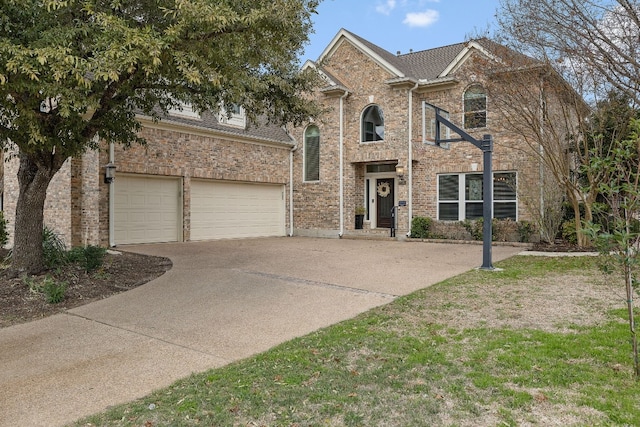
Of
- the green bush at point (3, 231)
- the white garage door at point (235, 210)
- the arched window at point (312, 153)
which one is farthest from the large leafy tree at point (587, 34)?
the green bush at point (3, 231)

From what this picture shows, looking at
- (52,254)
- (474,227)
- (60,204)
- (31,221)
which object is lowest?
(52,254)

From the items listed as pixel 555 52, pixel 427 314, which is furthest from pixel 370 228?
pixel 427 314

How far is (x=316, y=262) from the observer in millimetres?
10391

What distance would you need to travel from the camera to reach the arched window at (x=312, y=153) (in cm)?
1784

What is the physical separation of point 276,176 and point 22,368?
13.6 m

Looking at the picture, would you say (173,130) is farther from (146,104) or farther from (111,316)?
(111,316)

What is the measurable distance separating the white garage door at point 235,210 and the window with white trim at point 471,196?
256 inches

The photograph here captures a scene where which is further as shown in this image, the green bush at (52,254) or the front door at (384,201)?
the front door at (384,201)

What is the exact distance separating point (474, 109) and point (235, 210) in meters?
9.27

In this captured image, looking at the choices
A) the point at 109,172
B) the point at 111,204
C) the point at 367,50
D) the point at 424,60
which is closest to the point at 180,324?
the point at 109,172

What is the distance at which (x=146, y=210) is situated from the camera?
13.5 meters

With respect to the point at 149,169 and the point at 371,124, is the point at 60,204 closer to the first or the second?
the point at 149,169

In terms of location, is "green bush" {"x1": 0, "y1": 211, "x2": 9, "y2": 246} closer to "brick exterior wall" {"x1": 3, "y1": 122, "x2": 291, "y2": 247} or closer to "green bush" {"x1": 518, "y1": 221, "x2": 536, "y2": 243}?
"brick exterior wall" {"x1": 3, "y1": 122, "x2": 291, "y2": 247}

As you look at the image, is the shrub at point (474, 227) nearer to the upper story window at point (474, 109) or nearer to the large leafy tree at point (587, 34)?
the upper story window at point (474, 109)
